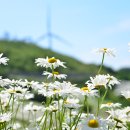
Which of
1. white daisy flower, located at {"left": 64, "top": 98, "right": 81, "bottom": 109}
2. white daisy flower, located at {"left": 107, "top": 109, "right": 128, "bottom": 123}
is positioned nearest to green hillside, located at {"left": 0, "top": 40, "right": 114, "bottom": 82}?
white daisy flower, located at {"left": 64, "top": 98, "right": 81, "bottom": 109}

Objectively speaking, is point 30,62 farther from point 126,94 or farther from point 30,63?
point 126,94

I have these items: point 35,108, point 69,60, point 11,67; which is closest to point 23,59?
point 11,67

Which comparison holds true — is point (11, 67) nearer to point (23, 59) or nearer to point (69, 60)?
point (23, 59)

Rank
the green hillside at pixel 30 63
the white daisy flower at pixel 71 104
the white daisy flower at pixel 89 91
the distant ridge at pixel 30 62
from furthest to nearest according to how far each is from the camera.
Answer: the distant ridge at pixel 30 62 < the green hillside at pixel 30 63 < the white daisy flower at pixel 71 104 < the white daisy flower at pixel 89 91

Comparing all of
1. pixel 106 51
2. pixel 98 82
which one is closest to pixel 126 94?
pixel 98 82

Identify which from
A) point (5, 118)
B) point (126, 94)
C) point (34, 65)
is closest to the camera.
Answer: point (5, 118)

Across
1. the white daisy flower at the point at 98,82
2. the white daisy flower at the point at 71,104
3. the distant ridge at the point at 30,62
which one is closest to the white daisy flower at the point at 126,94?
the white daisy flower at the point at 98,82

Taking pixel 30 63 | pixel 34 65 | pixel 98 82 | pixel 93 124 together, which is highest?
pixel 30 63

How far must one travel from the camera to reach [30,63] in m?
99.0

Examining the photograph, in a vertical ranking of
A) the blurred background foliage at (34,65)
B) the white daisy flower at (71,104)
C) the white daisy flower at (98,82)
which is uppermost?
the blurred background foliage at (34,65)

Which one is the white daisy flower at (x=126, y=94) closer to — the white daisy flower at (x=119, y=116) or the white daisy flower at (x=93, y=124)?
the white daisy flower at (x=119, y=116)

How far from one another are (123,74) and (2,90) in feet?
298

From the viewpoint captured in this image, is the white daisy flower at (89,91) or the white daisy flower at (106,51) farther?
the white daisy flower at (106,51)

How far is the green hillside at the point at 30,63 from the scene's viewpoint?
302 ft
